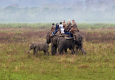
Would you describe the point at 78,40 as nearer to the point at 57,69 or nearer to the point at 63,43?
the point at 63,43

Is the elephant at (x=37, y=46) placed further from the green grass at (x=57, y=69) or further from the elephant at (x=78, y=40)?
the elephant at (x=78, y=40)

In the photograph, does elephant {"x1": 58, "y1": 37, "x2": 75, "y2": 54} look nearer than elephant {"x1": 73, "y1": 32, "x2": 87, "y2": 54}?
Yes

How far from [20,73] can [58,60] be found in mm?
3522

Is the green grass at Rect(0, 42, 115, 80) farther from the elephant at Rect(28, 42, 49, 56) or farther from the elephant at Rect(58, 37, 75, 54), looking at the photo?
the elephant at Rect(58, 37, 75, 54)

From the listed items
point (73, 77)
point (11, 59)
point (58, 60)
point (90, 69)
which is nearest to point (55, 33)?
point (58, 60)

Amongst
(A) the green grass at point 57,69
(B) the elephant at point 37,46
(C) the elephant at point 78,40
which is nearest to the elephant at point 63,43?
(C) the elephant at point 78,40

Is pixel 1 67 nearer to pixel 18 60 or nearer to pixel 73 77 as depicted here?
pixel 18 60

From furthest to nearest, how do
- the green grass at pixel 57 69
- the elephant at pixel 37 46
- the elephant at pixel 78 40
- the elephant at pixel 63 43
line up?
1. the elephant at pixel 78 40
2. the elephant at pixel 63 43
3. the elephant at pixel 37 46
4. the green grass at pixel 57 69

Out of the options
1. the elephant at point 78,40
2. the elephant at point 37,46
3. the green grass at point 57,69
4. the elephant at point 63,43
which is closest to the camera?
the green grass at point 57,69

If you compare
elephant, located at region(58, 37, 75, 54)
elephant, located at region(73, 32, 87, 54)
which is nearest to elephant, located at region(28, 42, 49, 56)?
elephant, located at region(58, 37, 75, 54)

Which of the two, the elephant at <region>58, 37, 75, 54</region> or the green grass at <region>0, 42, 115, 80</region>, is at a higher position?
the elephant at <region>58, 37, 75, 54</region>

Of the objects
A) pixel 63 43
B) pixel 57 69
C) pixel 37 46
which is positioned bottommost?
pixel 57 69

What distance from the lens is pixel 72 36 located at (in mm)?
16859

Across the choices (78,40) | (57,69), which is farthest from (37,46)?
(57,69)
